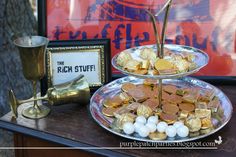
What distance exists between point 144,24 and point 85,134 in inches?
14.0

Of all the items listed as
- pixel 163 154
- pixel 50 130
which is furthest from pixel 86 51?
pixel 163 154

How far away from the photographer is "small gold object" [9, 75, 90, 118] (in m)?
0.82

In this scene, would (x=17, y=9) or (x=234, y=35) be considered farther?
(x=17, y=9)

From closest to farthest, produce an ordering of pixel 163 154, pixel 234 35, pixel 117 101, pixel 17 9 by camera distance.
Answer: pixel 163 154 → pixel 117 101 → pixel 234 35 → pixel 17 9

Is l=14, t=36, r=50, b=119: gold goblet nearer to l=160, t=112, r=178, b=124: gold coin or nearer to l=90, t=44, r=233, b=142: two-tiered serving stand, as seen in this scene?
l=90, t=44, r=233, b=142: two-tiered serving stand

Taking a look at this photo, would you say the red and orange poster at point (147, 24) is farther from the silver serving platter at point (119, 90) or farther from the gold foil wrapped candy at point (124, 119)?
the gold foil wrapped candy at point (124, 119)

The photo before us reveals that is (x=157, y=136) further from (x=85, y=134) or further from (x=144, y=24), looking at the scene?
(x=144, y=24)

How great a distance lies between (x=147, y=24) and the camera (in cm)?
97

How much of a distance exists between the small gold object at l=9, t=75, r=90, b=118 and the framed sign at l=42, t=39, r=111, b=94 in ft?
0.16

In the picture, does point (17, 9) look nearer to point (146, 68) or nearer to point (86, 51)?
point (86, 51)

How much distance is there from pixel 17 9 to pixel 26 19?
67mm

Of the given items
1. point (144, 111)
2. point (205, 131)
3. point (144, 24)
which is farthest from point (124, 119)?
point (144, 24)

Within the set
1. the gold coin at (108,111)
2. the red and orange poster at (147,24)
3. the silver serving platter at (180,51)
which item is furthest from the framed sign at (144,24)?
the gold coin at (108,111)

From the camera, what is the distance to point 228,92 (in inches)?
35.5
